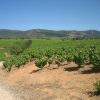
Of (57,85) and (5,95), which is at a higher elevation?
(57,85)

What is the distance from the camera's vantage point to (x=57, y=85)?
25719mm

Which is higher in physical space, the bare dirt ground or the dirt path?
the bare dirt ground

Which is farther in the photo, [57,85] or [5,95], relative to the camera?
[57,85]

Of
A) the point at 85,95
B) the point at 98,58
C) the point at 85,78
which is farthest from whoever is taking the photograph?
the point at 98,58

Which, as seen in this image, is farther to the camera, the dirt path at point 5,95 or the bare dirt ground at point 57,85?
the dirt path at point 5,95

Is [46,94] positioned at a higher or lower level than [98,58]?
lower

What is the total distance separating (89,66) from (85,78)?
633 cm

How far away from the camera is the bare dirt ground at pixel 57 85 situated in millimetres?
21652

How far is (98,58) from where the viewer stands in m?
28.3

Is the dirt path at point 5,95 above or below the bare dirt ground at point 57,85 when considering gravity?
below

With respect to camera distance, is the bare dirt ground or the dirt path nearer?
the bare dirt ground

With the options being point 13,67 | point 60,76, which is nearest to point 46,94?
point 60,76

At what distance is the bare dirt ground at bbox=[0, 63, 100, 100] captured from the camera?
21.7 m

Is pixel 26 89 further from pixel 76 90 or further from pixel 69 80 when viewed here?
pixel 76 90
